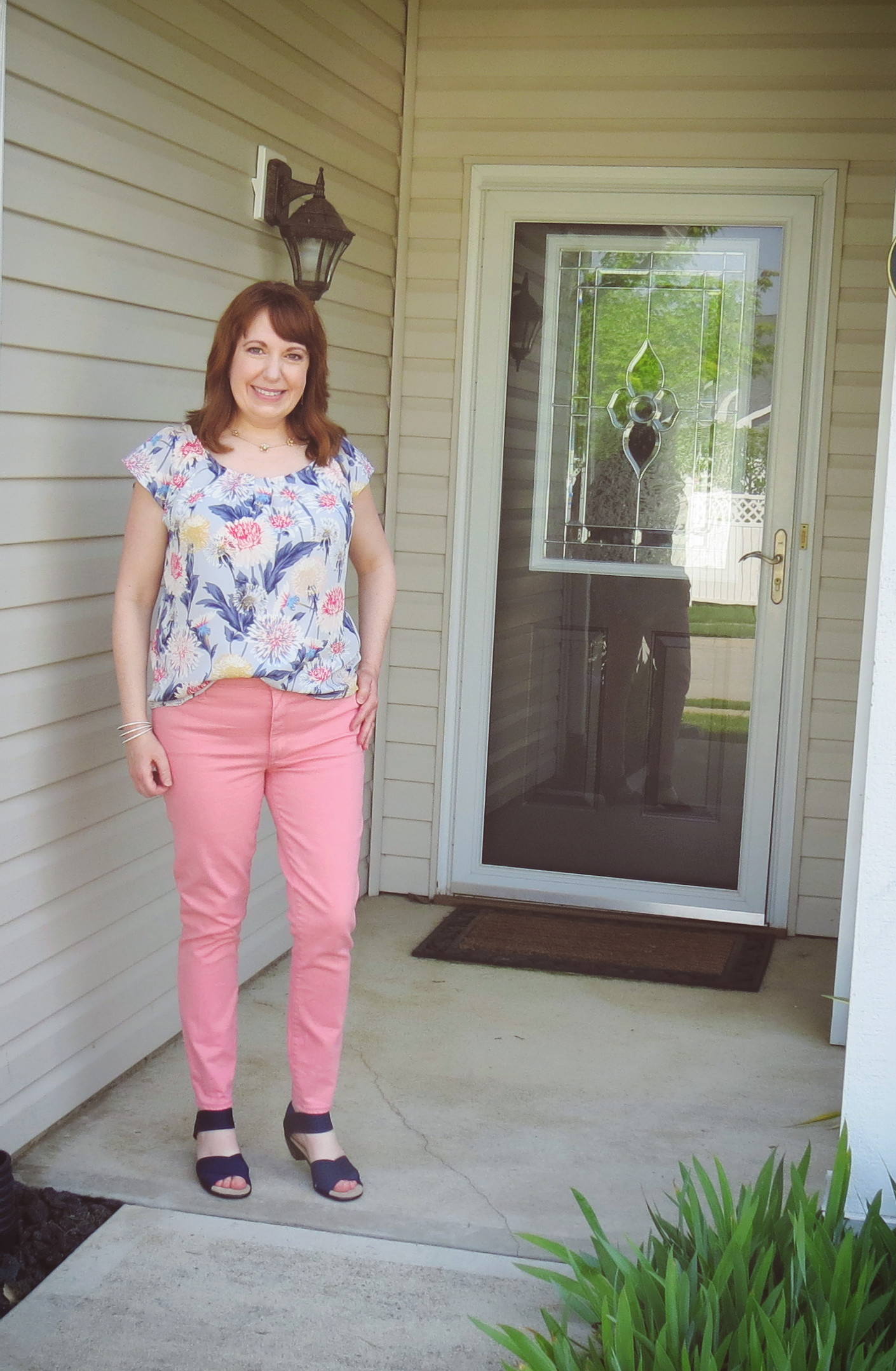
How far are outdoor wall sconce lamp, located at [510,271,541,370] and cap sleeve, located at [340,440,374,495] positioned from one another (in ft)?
5.95

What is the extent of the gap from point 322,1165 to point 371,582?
106 cm

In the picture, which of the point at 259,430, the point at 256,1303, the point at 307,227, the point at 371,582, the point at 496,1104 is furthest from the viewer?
the point at 307,227

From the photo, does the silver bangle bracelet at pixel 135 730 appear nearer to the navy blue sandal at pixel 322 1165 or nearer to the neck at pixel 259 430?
the neck at pixel 259 430

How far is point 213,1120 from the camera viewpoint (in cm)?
262

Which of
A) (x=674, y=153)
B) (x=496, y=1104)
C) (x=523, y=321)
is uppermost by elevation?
(x=674, y=153)

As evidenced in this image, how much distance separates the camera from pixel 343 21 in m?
3.89

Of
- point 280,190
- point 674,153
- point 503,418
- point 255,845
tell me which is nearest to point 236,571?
point 255,845

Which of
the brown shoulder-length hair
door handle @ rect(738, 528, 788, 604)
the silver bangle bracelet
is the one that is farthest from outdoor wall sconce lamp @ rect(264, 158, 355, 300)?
door handle @ rect(738, 528, 788, 604)

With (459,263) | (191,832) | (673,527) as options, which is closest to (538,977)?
A: (673,527)

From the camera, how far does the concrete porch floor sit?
2.59 meters

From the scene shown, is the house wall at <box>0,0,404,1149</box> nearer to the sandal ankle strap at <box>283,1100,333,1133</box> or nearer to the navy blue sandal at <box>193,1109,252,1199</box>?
the navy blue sandal at <box>193,1109,252,1199</box>

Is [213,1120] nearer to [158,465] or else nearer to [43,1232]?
[43,1232]

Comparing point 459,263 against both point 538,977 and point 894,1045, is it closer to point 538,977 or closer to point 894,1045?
point 538,977

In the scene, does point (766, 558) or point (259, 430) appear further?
point (766, 558)
